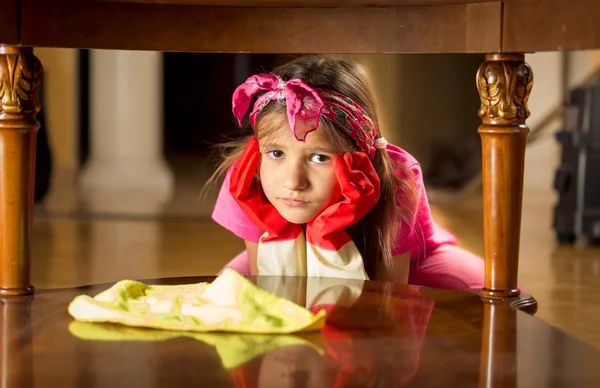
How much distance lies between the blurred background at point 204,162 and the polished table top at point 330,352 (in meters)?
0.85

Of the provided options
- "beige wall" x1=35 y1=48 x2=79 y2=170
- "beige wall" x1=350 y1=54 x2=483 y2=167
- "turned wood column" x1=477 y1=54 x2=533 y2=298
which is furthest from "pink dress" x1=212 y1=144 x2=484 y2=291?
"beige wall" x1=35 y1=48 x2=79 y2=170

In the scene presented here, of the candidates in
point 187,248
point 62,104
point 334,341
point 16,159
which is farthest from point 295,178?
point 62,104

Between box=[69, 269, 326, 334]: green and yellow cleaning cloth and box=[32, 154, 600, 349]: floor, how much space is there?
1.02 meters

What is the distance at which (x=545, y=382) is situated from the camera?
646 millimetres

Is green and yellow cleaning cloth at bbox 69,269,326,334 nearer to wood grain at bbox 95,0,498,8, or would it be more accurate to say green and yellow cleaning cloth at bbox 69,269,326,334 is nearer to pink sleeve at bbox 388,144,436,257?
wood grain at bbox 95,0,498,8

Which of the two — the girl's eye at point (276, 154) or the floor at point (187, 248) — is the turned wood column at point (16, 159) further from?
the floor at point (187, 248)

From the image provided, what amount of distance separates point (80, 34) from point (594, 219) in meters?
2.49

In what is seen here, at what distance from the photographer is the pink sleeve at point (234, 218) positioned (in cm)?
148

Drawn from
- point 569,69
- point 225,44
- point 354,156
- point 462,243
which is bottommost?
point 462,243

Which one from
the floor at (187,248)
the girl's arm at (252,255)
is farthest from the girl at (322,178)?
the floor at (187,248)

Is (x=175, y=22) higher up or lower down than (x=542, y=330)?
higher up

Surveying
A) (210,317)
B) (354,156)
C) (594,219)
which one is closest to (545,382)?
(210,317)

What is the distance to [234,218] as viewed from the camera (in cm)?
151

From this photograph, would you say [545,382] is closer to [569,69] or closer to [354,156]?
[354,156]
